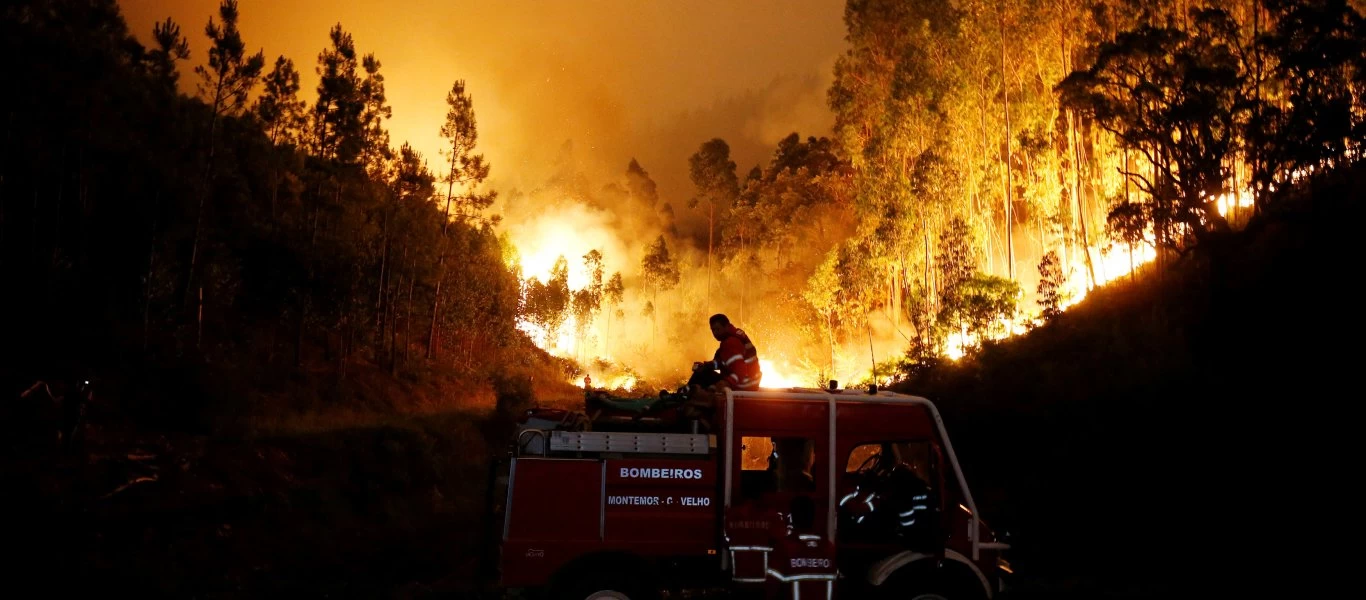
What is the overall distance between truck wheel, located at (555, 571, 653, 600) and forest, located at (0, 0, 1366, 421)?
65.9 feet

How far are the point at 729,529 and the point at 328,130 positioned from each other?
122 feet

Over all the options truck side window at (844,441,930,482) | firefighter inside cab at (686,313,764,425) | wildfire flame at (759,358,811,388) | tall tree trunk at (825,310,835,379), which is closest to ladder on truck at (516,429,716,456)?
firefighter inside cab at (686,313,764,425)

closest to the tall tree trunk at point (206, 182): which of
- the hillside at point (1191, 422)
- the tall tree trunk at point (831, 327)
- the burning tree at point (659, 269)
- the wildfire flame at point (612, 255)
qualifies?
the wildfire flame at point (612, 255)

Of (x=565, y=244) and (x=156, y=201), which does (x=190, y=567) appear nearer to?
(x=156, y=201)

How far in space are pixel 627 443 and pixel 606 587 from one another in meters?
1.21

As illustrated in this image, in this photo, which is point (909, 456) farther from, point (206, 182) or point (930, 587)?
point (206, 182)

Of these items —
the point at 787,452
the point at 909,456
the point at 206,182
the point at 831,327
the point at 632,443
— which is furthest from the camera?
the point at 831,327

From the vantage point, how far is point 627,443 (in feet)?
24.1

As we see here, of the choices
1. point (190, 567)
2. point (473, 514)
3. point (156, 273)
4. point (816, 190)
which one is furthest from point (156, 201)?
point (816, 190)

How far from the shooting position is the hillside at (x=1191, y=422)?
12406mm

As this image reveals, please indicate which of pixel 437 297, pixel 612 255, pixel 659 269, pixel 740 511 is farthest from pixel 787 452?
pixel 612 255

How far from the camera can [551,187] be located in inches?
3696

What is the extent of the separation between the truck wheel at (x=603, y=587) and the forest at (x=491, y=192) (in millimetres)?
20093

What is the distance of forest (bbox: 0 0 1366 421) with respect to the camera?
23.9 meters
